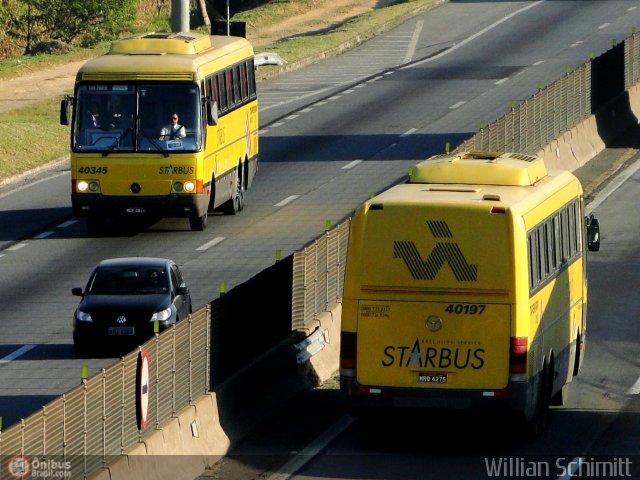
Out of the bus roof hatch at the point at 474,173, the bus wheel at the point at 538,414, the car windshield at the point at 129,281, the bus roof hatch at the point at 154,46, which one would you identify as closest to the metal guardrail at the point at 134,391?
the bus roof hatch at the point at 474,173

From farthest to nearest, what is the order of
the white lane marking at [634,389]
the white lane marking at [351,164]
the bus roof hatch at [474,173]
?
the white lane marking at [351,164]
the white lane marking at [634,389]
the bus roof hatch at [474,173]

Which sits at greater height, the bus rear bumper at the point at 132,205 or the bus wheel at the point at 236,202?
the bus rear bumper at the point at 132,205

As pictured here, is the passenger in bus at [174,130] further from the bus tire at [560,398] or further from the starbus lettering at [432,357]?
the starbus lettering at [432,357]

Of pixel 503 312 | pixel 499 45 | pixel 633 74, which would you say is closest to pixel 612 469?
pixel 503 312

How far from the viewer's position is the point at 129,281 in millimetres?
27391

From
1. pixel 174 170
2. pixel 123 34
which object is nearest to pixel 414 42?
pixel 123 34

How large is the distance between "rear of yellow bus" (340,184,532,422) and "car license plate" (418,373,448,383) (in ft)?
0.04

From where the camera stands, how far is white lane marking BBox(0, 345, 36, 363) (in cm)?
2615

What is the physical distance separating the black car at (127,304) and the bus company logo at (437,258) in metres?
6.80

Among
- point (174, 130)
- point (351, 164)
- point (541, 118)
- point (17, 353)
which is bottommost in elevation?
point (351, 164)

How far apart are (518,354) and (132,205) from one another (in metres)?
16.0

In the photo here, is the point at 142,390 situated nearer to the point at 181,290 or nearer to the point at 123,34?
the point at 181,290

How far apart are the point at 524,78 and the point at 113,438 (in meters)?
43.1

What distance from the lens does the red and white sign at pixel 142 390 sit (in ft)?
59.9
